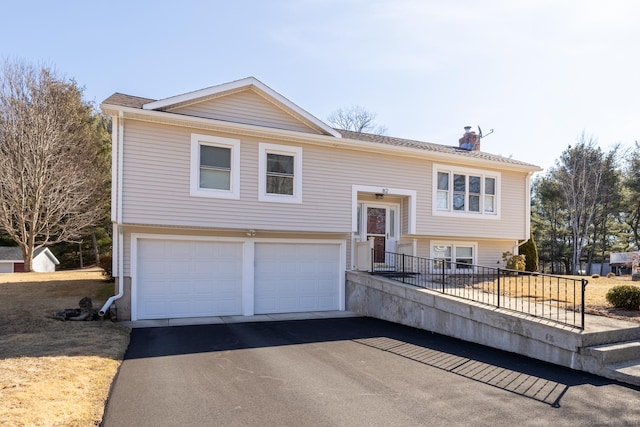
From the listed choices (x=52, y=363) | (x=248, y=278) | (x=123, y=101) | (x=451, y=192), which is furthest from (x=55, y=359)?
(x=451, y=192)

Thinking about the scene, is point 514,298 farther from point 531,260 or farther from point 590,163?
point 590,163

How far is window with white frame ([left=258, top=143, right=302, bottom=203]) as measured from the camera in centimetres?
1179

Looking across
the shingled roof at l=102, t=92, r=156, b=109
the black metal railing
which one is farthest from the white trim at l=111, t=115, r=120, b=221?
the black metal railing

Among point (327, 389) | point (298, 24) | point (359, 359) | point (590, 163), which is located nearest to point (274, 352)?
point (359, 359)

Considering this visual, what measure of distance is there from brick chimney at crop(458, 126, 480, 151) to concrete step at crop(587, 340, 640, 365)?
12.0 meters

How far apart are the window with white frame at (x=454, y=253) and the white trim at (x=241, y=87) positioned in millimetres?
5586

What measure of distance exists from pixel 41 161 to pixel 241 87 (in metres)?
16.5

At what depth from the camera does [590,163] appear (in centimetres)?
3045

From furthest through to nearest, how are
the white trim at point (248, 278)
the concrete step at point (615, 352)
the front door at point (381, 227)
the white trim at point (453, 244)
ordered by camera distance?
the white trim at point (453, 244) → the front door at point (381, 227) → the white trim at point (248, 278) → the concrete step at point (615, 352)

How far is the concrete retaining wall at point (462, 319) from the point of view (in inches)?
273

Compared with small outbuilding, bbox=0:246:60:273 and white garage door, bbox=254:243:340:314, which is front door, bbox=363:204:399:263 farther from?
small outbuilding, bbox=0:246:60:273

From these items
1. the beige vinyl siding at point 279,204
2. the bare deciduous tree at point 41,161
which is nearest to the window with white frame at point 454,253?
the beige vinyl siding at point 279,204

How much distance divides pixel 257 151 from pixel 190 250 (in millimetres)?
3329

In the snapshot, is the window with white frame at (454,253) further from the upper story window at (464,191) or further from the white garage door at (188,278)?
the white garage door at (188,278)
